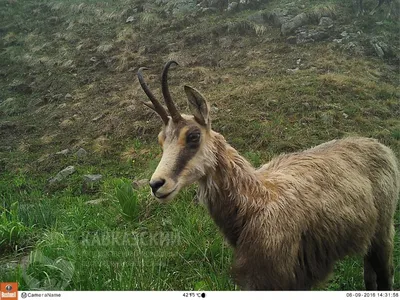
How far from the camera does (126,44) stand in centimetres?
382

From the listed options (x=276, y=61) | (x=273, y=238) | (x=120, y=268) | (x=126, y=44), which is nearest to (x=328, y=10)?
(x=276, y=61)

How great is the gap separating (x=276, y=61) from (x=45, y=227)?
2214mm

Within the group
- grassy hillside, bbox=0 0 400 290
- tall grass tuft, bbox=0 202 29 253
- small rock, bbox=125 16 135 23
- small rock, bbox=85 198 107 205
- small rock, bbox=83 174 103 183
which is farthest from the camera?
small rock, bbox=125 16 135 23

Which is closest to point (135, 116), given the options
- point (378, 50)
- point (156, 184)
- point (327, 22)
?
point (327, 22)

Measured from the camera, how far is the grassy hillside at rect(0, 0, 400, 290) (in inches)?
84.4

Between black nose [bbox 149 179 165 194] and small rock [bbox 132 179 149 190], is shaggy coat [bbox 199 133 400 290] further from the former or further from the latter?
small rock [bbox 132 179 149 190]

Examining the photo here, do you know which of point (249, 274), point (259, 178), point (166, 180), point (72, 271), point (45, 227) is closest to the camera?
point (166, 180)

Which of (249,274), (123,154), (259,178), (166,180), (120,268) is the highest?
(166,180)

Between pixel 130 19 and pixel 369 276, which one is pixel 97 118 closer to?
pixel 130 19

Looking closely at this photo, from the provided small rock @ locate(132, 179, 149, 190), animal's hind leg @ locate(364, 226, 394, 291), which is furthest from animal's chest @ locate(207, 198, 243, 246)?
small rock @ locate(132, 179, 149, 190)

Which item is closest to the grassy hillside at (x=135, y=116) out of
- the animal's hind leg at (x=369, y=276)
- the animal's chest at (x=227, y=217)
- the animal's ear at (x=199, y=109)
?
the animal's hind leg at (x=369, y=276)

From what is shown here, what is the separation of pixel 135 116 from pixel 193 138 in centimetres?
222

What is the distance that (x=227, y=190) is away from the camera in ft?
5.14

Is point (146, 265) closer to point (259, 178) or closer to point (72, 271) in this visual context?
point (72, 271)
